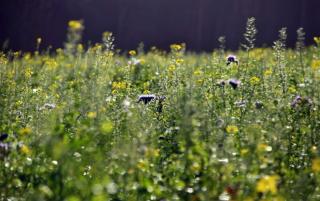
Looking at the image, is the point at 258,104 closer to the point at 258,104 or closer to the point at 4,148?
the point at 258,104

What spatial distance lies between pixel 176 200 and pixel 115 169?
→ 30 cm

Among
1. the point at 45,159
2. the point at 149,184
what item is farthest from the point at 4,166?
the point at 149,184

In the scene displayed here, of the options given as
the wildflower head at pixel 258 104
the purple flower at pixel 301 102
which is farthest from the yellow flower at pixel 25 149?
the purple flower at pixel 301 102

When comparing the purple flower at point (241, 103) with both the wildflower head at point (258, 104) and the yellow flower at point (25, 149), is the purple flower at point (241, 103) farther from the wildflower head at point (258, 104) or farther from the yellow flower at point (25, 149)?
the yellow flower at point (25, 149)

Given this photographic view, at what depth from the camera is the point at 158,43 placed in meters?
15.1

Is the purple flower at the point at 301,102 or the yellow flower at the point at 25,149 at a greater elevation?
the purple flower at the point at 301,102

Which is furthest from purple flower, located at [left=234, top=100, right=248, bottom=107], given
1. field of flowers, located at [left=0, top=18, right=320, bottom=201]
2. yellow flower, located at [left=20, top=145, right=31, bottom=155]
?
yellow flower, located at [left=20, top=145, right=31, bottom=155]

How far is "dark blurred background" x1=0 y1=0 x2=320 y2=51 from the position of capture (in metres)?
14.6

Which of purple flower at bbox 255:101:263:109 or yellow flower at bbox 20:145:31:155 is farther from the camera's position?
purple flower at bbox 255:101:263:109

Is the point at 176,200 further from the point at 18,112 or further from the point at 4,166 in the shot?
the point at 18,112

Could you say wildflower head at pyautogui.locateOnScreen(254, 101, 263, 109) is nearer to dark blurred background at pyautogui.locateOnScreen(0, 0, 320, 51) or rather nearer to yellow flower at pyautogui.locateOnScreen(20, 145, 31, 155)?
yellow flower at pyautogui.locateOnScreen(20, 145, 31, 155)

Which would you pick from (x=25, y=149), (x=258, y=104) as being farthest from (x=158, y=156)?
(x=258, y=104)

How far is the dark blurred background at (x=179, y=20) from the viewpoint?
14625mm

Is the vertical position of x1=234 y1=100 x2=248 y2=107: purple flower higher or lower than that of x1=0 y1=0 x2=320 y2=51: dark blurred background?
lower
